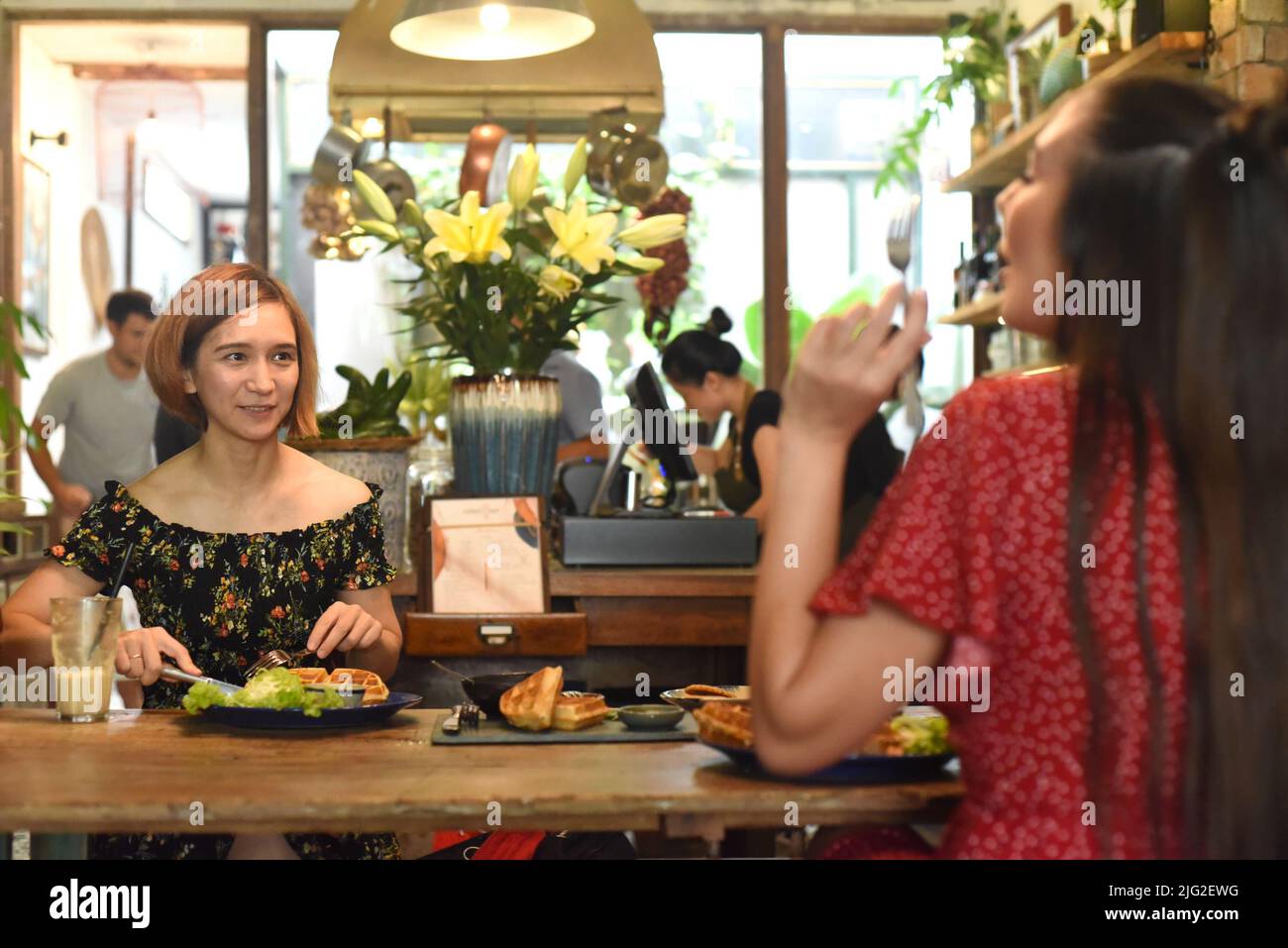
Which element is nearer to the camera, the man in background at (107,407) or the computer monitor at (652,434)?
the computer monitor at (652,434)

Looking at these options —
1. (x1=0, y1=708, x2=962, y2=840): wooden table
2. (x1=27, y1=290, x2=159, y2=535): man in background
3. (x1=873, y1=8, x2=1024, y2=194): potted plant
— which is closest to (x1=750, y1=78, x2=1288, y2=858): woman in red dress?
(x1=0, y1=708, x2=962, y2=840): wooden table

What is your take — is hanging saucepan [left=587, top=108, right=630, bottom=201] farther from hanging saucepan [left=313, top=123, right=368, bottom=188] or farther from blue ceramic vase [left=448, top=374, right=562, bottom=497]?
blue ceramic vase [left=448, top=374, right=562, bottom=497]

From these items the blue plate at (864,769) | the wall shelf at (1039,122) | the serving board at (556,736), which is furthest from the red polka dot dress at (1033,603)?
the wall shelf at (1039,122)

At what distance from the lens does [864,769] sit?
1.39 meters

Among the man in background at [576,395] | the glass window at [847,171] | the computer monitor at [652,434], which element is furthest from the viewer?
the glass window at [847,171]

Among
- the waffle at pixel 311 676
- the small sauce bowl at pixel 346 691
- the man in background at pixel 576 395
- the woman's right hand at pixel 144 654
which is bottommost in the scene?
the small sauce bowl at pixel 346 691

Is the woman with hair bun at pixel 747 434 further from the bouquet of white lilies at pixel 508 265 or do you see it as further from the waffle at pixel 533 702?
the waffle at pixel 533 702

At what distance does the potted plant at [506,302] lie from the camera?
2756 millimetres

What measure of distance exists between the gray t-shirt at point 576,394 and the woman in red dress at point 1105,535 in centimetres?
364

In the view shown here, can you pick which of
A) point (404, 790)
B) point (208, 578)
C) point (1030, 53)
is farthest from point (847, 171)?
point (404, 790)

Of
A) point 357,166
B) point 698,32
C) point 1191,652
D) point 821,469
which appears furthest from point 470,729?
point 698,32

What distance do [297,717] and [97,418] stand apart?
4118 mm
